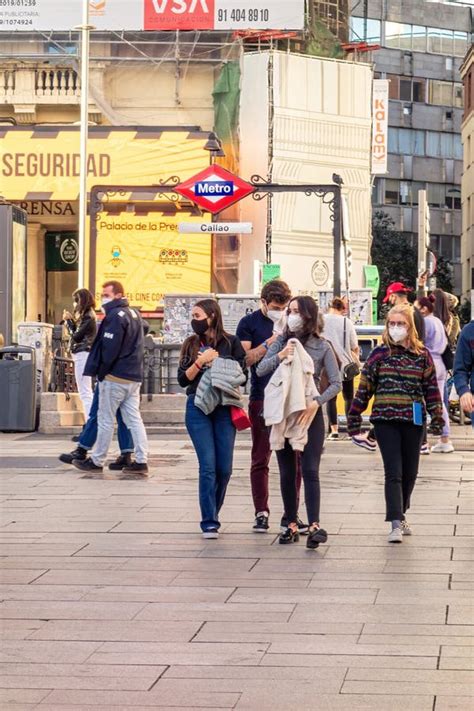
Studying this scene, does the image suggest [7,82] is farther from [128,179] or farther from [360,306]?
[360,306]

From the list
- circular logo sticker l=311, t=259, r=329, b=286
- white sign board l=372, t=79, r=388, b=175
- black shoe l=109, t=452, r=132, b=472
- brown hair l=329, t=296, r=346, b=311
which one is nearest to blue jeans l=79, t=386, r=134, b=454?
black shoe l=109, t=452, r=132, b=472

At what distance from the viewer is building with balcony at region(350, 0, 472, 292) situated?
81.8m

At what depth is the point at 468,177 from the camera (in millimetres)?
75000

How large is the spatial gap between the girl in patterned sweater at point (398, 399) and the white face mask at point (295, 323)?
20.1 inches

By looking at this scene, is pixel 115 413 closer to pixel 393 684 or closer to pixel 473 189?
pixel 393 684

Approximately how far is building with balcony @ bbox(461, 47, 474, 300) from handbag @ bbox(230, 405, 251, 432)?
206ft

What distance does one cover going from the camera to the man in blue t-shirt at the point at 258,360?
10.6 metres

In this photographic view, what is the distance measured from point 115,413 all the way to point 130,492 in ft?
4.48

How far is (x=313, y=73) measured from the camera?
41.0m

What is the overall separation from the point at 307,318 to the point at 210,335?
849 millimetres

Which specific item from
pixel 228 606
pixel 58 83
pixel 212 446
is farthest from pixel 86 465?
pixel 58 83

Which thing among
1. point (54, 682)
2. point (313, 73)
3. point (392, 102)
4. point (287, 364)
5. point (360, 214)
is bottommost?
point (54, 682)

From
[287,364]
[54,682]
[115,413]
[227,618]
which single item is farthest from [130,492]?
[54,682]

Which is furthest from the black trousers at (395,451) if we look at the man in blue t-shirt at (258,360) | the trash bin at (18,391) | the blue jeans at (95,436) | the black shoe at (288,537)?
the trash bin at (18,391)
